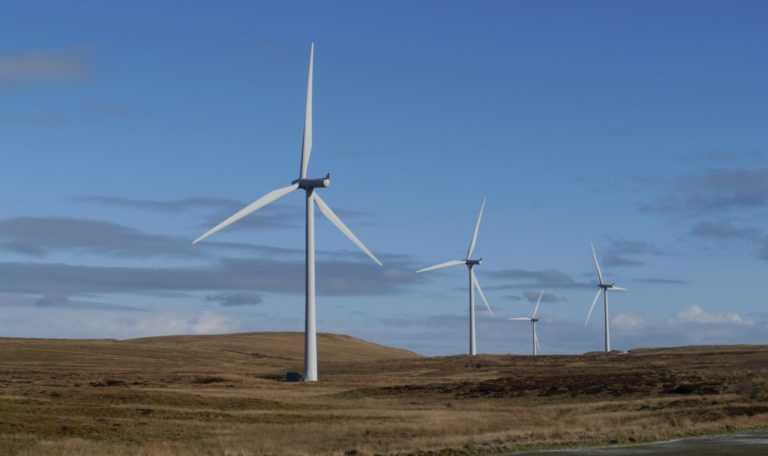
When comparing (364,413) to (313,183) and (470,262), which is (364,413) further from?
(470,262)

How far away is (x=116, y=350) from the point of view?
6934 inches

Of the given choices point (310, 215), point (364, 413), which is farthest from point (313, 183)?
point (364, 413)

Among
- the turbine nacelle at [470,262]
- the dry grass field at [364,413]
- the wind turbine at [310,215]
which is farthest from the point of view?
the turbine nacelle at [470,262]

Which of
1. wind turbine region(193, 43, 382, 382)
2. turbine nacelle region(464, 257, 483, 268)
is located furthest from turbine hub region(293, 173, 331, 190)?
turbine nacelle region(464, 257, 483, 268)

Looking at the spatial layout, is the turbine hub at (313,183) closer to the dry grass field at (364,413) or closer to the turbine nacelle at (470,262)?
the dry grass field at (364,413)

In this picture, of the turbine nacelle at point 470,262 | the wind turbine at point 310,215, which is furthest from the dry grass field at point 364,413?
the turbine nacelle at point 470,262

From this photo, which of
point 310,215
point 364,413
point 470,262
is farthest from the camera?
point 470,262

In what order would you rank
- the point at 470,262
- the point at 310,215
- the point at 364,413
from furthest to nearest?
the point at 470,262 < the point at 310,215 < the point at 364,413

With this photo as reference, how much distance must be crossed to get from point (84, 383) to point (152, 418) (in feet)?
129

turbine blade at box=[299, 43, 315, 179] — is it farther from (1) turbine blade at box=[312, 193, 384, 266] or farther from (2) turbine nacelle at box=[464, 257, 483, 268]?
(2) turbine nacelle at box=[464, 257, 483, 268]

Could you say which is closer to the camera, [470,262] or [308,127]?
[308,127]

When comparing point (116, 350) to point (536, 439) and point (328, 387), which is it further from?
point (536, 439)

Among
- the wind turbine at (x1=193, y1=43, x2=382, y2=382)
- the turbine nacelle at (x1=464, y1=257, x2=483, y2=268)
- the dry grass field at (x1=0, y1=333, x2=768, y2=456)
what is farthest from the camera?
the turbine nacelle at (x1=464, y1=257, x2=483, y2=268)

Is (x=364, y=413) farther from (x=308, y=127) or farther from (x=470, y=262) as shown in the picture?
(x=470, y=262)
